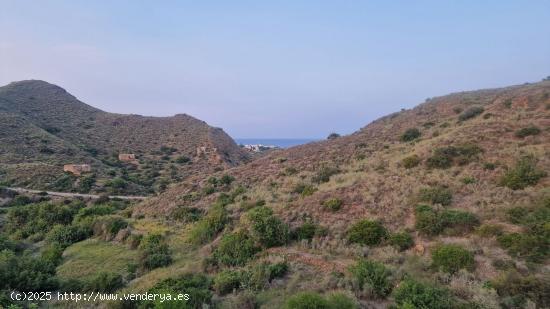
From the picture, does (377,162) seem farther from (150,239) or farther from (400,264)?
(150,239)

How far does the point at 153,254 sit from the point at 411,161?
14.4m

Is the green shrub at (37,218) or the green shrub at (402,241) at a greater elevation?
the green shrub at (402,241)

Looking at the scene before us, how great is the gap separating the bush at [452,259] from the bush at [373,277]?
1486 millimetres

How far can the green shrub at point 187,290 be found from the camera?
25.0ft

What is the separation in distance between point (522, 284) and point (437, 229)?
3948 millimetres

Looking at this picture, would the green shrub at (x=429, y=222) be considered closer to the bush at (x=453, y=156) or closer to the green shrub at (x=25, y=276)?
the bush at (x=453, y=156)

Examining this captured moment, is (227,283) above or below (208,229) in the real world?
above

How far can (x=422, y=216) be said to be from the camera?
39.1 feet

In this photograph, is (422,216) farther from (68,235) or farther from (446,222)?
(68,235)

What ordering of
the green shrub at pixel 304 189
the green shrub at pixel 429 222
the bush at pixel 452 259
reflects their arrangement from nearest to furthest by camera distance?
the bush at pixel 452 259 → the green shrub at pixel 429 222 → the green shrub at pixel 304 189

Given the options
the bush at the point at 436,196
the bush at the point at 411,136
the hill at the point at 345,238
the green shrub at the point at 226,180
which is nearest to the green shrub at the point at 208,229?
the hill at the point at 345,238

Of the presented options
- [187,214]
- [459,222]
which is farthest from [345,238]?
[187,214]

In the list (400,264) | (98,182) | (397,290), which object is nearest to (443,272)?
(400,264)

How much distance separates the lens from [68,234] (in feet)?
61.8
